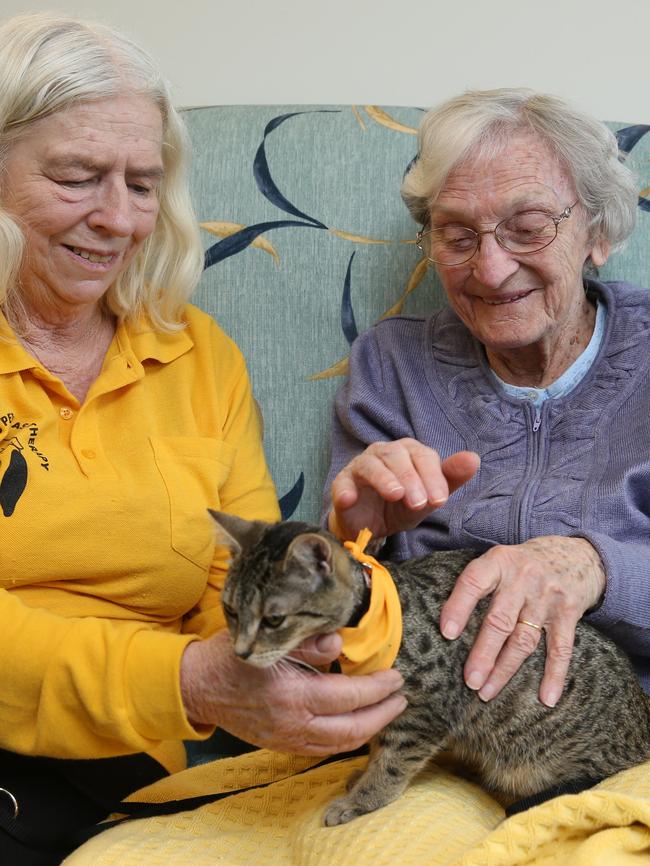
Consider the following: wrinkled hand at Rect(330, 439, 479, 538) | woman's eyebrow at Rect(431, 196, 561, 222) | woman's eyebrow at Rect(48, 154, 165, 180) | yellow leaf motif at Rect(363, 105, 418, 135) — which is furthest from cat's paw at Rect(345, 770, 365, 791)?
yellow leaf motif at Rect(363, 105, 418, 135)

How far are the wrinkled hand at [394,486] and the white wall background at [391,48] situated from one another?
122 cm

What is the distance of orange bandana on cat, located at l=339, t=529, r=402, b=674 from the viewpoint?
1.21 meters

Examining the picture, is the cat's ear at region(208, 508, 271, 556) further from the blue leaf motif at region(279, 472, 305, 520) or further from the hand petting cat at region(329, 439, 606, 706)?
the blue leaf motif at region(279, 472, 305, 520)

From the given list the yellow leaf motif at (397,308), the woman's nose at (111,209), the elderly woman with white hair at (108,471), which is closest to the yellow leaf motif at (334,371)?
the yellow leaf motif at (397,308)

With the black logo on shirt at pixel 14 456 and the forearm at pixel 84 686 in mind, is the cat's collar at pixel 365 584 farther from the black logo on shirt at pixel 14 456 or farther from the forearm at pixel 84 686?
the black logo on shirt at pixel 14 456

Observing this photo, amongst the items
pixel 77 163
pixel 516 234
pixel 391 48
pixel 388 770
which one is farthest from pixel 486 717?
pixel 391 48

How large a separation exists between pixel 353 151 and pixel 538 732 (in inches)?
47.0

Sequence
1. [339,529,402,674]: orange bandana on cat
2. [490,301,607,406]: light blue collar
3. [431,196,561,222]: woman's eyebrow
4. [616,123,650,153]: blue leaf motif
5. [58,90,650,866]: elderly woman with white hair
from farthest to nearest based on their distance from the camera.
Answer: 1. [616,123,650,153]: blue leaf motif
2. [490,301,607,406]: light blue collar
3. [431,196,561,222]: woman's eyebrow
4. [58,90,650,866]: elderly woman with white hair
5. [339,529,402,674]: orange bandana on cat

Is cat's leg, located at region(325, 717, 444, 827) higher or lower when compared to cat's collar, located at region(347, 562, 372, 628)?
lower

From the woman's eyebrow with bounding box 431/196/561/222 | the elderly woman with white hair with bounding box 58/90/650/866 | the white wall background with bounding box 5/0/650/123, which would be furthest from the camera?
the white wall background with bounding box 5/0/650/123

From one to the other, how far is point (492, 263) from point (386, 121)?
1.85 feet

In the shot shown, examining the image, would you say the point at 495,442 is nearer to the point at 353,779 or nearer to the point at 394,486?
the point at 394,486

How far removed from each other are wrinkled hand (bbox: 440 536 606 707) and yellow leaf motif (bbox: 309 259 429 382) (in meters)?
0.62

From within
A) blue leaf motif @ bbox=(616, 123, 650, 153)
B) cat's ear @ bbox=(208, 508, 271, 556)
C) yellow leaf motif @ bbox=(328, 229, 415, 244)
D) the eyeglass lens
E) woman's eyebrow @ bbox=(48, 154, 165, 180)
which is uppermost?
blue leaf motif @ bbox=(616, 123, 650, 153)
